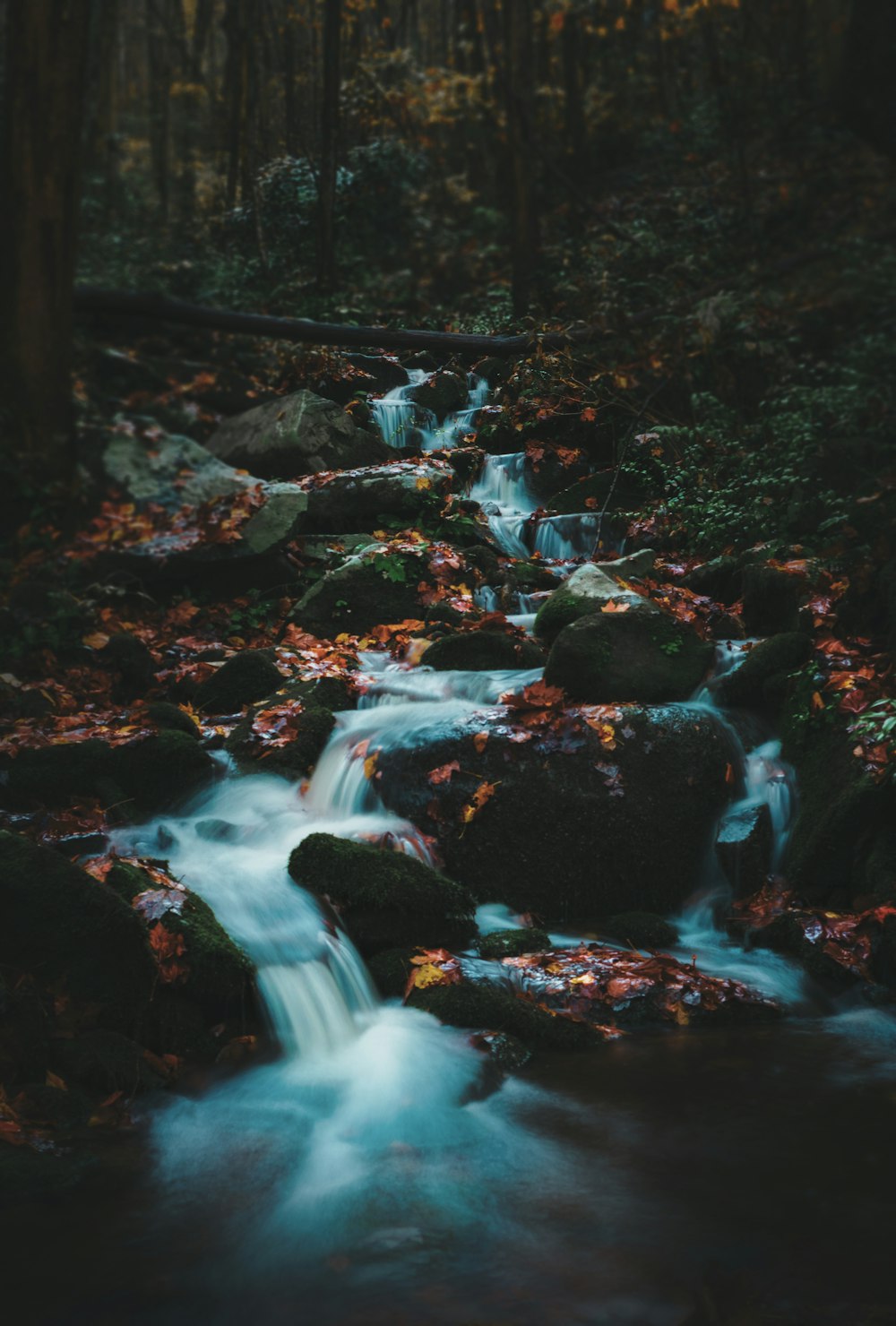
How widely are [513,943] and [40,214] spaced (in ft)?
25.9

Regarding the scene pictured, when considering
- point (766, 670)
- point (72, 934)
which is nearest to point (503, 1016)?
point (72, 934)

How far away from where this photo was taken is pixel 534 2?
17.2m

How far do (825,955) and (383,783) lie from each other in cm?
267

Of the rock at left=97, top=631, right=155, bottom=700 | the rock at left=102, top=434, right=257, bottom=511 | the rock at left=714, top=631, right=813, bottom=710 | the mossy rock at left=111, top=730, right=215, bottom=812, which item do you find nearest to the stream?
the mossy rock at left=111, top=730, right=215, bottom=812

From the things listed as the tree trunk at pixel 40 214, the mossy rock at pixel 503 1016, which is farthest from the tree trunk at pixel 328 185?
the tree trunk at pixel 40 214

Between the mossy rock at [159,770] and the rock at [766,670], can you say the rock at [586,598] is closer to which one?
the rock at [766,670]

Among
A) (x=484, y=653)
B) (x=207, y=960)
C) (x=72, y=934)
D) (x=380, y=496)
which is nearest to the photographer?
(x=72, y=934)

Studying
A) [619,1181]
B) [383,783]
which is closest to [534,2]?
[383,783]

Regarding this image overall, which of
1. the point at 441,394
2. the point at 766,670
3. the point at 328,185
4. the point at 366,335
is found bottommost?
the point at 766,670

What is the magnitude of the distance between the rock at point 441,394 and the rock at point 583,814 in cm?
207

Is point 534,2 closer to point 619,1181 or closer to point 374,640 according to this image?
point 374,640

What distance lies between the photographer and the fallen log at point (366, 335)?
191 inches

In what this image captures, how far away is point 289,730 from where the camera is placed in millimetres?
6441

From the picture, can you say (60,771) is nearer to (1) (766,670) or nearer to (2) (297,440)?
(2) (297,440)
